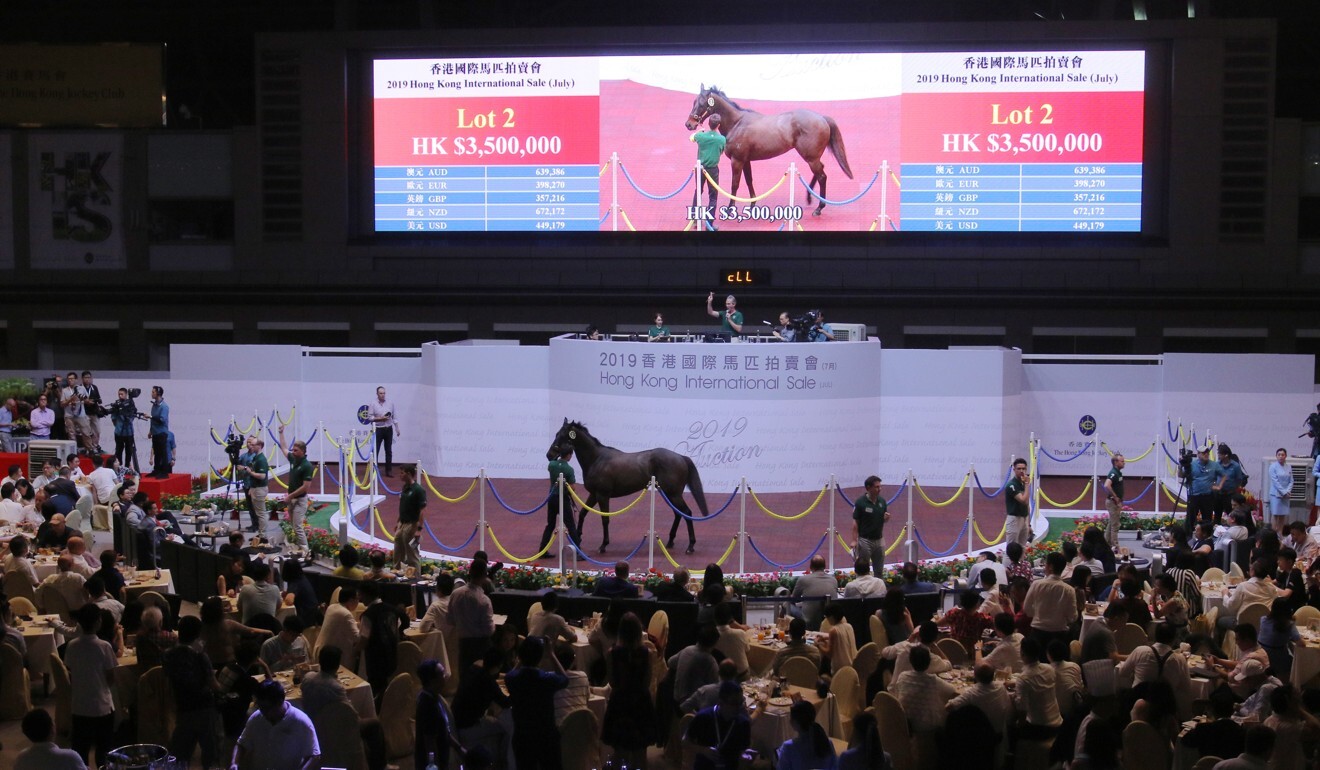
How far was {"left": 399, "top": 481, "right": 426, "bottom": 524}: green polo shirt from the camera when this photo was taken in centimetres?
1452

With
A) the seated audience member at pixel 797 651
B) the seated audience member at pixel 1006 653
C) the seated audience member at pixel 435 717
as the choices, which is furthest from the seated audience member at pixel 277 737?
the seated audience member at pixel 1006 653

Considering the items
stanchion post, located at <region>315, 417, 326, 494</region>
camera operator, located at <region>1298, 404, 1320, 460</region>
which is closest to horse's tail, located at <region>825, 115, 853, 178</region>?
camera operator, located at <region>1298, 404, 1320, 460</region>

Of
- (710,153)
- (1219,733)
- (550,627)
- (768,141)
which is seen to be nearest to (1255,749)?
(1219,733)

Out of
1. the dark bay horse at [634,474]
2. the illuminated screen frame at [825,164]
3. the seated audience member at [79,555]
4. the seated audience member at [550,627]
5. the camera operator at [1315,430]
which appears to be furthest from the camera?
the illuminated screen frame at [825,164]

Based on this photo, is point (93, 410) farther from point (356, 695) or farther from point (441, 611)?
point (356, 695)

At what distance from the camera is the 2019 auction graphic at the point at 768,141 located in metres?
25.5

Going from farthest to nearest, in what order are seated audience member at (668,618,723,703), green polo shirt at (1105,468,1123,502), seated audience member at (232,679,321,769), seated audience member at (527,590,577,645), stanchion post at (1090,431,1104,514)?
1. stanchion post at (1090,431,1104,514)
2. green polo shirt at (1105,468,1123,502)
3. seated audience member at (527,590,577,645)
4. seated audience member at (668,618,723,703)
5. seated audience member at (232,679,321,769)

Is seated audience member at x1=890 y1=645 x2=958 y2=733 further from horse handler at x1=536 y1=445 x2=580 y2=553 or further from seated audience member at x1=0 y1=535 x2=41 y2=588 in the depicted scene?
seated audience member at x1=0 y1=535 x2=41 y2=588

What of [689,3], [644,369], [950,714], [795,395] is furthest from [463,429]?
[950,714]

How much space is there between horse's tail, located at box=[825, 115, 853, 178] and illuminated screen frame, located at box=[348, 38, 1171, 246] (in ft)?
0.41

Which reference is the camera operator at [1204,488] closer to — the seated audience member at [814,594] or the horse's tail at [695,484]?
the horse's tail at [695,484]

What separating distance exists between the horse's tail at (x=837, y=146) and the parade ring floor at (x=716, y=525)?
7080 mm

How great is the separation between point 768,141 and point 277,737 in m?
20.1

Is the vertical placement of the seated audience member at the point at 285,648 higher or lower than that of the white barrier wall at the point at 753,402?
lower
